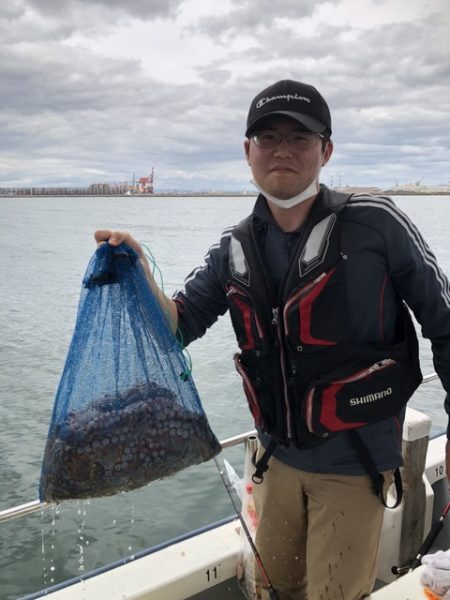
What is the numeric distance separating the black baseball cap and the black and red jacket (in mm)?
247

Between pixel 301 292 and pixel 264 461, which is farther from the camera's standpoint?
pixel 264 461

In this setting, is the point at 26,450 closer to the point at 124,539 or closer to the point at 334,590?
the point at 124,539

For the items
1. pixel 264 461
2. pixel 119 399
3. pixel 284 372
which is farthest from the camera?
pixel 264 461

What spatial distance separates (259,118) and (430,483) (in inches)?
98.3

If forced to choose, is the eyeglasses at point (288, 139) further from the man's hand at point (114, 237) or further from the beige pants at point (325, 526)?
the beige pants at point (325, 526)

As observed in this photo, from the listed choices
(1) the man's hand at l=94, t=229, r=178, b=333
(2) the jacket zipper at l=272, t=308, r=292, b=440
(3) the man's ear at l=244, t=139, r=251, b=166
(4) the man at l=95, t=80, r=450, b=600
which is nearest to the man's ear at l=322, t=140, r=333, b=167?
(4) the man at l=95, t=80, r=450, b=600

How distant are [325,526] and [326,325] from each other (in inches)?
26.7

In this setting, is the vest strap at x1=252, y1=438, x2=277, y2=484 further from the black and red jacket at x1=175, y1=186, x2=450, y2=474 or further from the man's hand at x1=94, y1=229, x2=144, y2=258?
the man's hand at x1=94, y1=229, x2=144, y2=258

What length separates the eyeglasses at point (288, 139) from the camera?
1.82m

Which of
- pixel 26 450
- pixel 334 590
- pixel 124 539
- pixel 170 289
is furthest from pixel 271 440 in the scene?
pixel 170 289

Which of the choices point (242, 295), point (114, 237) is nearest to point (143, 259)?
point (114, 237)

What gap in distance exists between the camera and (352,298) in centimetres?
179

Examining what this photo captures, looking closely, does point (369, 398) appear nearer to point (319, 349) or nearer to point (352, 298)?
point (319, 349)

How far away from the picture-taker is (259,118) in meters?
1.79
